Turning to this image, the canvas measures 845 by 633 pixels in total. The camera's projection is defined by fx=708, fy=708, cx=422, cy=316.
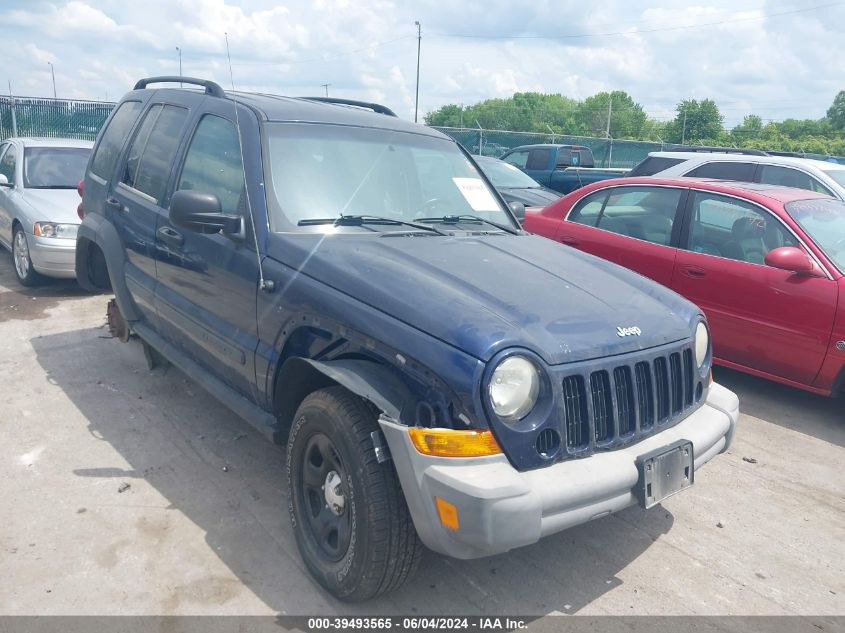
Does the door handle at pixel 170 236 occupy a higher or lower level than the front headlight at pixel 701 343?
higher

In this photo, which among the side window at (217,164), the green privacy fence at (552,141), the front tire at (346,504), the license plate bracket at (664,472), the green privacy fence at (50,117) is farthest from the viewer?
the green privacy fence at (552,141)

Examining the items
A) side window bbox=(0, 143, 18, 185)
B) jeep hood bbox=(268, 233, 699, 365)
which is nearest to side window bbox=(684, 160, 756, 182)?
jeep hood bbox=(268, 233, 699, 365)

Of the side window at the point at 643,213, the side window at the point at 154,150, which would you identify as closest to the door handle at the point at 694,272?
the side window at the point at 643,213

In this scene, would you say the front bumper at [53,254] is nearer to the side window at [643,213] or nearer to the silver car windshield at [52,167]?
the silver car windshield at [52,167]

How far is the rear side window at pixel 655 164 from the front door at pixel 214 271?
22.7 ft

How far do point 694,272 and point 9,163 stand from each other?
316 inches

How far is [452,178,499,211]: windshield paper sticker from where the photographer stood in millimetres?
4224

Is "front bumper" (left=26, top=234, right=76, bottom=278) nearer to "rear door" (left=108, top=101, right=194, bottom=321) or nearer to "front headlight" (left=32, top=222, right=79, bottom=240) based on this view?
A: "front headlight" (left=32, top=222, right=79, bottom=240)

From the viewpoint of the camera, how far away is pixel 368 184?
12.3ft

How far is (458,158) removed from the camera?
4.47 meters

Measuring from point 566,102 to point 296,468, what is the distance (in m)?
146

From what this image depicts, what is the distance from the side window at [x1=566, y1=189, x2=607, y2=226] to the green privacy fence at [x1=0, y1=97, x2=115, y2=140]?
13886mm

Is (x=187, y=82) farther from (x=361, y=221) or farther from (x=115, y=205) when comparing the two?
(x=361, y=221)

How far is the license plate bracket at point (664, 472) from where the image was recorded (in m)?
2.70
